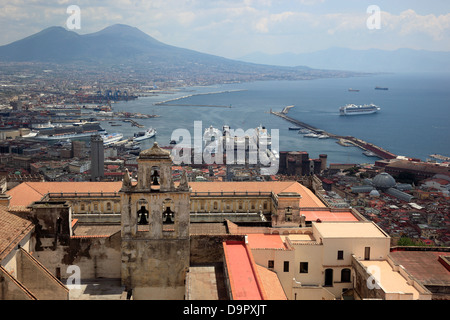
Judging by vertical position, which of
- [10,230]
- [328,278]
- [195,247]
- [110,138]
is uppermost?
[10,230]

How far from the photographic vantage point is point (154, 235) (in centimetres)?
1312

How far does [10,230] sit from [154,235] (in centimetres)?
349

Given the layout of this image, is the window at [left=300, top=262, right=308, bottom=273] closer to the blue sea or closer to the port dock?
the blue sea

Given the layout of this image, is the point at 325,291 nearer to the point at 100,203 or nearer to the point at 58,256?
the point at 58,256

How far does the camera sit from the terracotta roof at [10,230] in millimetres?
11616

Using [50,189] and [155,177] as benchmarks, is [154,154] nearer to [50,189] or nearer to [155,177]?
[155,177]

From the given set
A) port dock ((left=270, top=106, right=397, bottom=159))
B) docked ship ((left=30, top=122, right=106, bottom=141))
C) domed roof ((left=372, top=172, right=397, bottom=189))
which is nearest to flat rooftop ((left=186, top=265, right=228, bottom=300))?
domed roof ((left=372, top=172, right=397, bottom=189))

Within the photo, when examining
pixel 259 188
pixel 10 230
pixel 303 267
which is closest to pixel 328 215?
pixel 259 188

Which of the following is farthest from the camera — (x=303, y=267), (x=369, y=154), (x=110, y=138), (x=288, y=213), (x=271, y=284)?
(x=110, y=138)

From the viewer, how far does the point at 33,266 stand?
12.4 metres

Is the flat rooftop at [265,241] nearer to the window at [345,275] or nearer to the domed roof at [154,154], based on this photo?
the window at [345,275]

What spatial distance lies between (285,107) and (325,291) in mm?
138252
